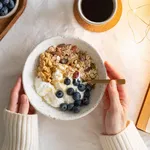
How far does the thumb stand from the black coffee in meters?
0.17

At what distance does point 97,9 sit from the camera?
1.00m

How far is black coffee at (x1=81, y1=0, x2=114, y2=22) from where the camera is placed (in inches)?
39.3

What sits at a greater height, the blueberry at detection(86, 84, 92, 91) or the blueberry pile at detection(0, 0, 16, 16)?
the blueberry pile at detection(0, 0, 16, 16)

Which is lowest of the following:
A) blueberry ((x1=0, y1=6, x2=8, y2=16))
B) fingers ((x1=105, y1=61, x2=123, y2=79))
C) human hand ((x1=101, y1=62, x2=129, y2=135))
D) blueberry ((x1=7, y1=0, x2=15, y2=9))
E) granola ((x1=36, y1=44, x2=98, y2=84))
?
human hand ((x1=101, y1=62, x2=129, y2=135))

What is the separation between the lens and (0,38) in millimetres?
1013

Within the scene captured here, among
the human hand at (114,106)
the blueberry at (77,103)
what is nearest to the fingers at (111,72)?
the human hand at (114,106)

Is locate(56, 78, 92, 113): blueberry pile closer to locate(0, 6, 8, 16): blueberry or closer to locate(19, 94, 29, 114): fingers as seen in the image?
locate(19, 94, 29, 114): fingers

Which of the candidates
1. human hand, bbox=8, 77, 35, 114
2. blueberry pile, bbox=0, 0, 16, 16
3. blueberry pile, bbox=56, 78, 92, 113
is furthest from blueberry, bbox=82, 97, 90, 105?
blueberry pile, bbox=0, 0, 16, 16

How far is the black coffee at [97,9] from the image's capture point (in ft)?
3.27

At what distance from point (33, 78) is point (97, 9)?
0.76 feet

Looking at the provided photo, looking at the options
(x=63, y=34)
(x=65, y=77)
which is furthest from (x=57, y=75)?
(x=63, y=34)

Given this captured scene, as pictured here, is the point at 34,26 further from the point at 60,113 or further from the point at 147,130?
the point at 147,130

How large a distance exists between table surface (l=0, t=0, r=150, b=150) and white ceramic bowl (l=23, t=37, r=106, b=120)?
59 mm

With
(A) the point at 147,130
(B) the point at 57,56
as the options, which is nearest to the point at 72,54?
(B) the point at 57,56
